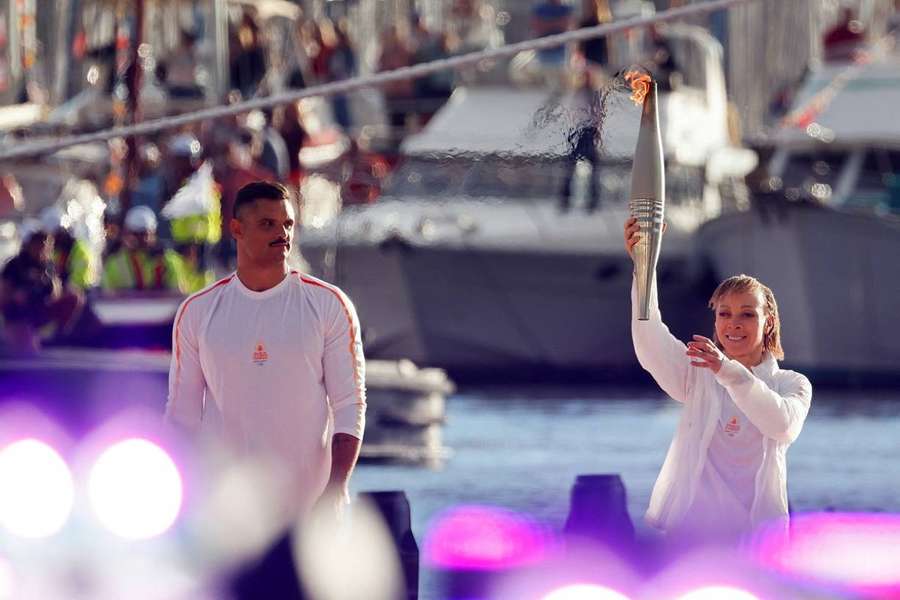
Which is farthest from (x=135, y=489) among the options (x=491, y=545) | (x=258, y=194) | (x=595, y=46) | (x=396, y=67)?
(x=595, y=46)

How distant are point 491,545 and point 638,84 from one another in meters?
1.33

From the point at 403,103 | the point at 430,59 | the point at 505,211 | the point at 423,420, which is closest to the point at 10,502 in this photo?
the point at 423,420

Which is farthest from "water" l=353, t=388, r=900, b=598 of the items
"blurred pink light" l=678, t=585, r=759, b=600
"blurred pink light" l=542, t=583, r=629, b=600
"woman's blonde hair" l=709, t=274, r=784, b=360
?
"blurred pink light" l=678, t=585, r=759, b=600

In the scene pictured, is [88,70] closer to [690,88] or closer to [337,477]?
[690,88]

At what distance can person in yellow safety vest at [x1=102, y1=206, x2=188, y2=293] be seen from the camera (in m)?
17.0

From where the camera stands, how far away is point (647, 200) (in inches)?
253

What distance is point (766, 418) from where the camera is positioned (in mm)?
6445

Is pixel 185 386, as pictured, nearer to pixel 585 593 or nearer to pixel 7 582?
pixel 7 582

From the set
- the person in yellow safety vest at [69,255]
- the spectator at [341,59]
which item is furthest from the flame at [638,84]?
the spectator at [341,59]

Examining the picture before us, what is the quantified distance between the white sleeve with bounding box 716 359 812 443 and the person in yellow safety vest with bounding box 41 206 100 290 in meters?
11.1

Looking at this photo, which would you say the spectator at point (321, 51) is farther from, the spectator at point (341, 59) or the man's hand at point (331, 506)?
the man's hand at point (331, 506)

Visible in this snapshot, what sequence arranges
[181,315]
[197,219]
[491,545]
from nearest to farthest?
[181,315]
[491,545]
[197,219]

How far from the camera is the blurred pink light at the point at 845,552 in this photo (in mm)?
5801

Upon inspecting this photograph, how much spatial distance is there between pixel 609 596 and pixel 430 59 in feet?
68.1
